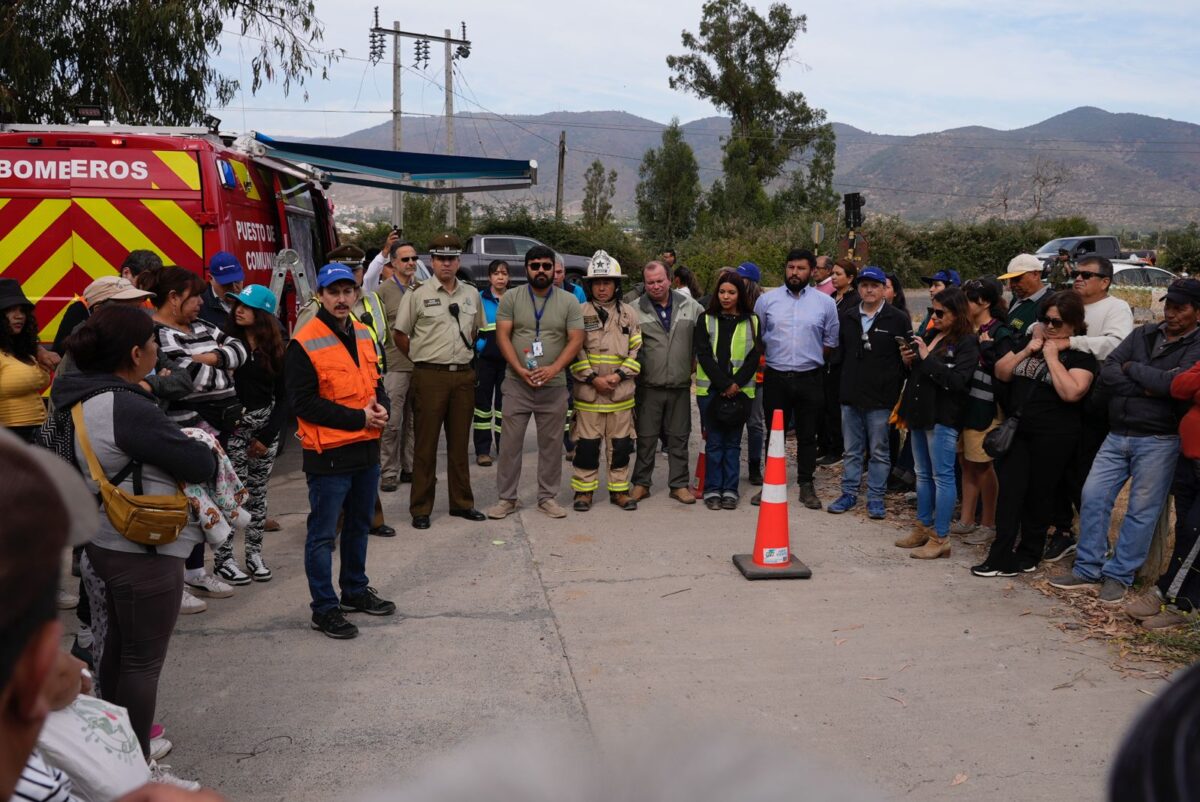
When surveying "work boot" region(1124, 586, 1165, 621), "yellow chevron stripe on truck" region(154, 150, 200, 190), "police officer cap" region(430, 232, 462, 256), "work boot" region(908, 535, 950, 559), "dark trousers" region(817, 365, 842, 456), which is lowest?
"work boot" region(908, 535, 950, 559)

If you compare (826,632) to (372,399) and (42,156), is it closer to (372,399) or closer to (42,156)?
(372,399)

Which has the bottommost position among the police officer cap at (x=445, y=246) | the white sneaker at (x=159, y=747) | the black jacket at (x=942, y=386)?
the white sneaker at (x=159, y=747)

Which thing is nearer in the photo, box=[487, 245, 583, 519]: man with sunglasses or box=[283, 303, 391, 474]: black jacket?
box=[283, 303, 391, 474]: black jacket

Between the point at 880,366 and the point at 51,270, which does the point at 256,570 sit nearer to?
the point at 51,270

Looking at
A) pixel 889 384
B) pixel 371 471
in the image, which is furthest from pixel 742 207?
pixel 371 471

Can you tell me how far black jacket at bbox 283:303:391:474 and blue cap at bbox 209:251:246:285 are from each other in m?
1.77

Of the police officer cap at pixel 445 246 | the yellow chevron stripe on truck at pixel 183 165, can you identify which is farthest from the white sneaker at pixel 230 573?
the yellow chevron stripe on truck at pixel 183 165

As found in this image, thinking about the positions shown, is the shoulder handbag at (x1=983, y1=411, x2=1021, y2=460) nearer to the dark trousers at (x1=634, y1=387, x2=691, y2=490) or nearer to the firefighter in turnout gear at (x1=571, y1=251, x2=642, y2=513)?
the dark trousers at (x1=634, y1=387, x2=691, y2=490)

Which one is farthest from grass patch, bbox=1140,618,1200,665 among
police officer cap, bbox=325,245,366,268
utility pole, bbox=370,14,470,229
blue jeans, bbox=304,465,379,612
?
utility pole, bbox=370,14,470,229

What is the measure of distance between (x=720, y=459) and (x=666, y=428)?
543 millimetres

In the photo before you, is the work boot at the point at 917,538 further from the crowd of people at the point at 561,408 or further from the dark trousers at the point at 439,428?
the dark trousers at the point at 439,428

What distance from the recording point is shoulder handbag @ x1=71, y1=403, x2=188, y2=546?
11.4 ft

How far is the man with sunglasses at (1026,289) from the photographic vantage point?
22.9 feet

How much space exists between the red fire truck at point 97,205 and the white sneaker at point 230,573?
8.00 ft
